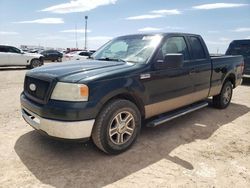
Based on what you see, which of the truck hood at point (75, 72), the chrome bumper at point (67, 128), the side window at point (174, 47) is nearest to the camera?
the chrome bumper at point (67, 128)

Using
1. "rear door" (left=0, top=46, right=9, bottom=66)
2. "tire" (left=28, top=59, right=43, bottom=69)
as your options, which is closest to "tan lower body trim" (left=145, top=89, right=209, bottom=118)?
"rear door" (left=0, top=46, right=9, bottom=66)

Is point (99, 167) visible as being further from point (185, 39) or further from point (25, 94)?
point (185, 39)

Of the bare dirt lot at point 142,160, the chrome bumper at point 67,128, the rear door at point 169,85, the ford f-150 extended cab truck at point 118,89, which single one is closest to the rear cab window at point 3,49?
the bare dirt lot at point 142,160

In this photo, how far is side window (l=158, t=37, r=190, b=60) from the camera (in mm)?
4321

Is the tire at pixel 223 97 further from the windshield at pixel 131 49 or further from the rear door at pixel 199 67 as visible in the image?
the windshield at pixel 131 49

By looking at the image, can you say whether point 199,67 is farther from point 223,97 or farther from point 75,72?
point 75,72

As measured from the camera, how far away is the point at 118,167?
3.32m

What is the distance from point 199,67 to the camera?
5.11 m

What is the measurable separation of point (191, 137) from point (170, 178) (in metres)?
1.51

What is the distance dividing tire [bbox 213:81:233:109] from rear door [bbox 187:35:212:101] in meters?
0.88

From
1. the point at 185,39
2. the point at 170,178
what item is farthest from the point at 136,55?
the point at 170,178

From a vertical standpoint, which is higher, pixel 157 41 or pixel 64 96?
pixel 157 41

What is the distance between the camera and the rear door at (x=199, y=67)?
4.97m

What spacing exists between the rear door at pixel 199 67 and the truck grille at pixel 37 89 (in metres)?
2.75
